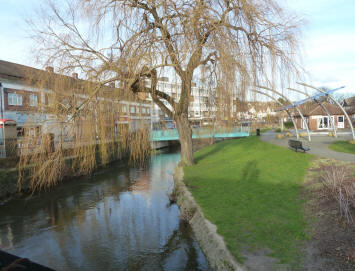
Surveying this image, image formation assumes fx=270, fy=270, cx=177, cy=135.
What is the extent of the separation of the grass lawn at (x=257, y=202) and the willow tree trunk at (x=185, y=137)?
151 centimetres

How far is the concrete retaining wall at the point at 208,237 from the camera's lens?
4.99 meters

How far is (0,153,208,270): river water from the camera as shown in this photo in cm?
638

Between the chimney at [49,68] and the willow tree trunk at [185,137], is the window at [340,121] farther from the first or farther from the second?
the chimney at [49,68]

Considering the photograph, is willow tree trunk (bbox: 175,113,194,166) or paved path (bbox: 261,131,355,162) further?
willow tree trunk (bbox: 175,113,194,166)

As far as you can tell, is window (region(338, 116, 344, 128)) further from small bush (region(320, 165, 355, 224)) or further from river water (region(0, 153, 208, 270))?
small bush (region(320, 165, 355, 224))

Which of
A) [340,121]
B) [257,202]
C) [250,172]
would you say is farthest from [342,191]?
[340,121]

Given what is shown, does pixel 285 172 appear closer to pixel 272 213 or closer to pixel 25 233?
pixel 272 213

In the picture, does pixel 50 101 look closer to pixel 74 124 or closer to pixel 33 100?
pixel 33 100

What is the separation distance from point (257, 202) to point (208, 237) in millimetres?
2087

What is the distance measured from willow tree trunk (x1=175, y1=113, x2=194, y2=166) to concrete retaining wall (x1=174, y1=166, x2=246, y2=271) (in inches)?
182

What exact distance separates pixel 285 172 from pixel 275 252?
6.25m

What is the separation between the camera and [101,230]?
8312 millimetres

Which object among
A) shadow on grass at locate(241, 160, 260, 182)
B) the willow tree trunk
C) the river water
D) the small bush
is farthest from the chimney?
the small bush

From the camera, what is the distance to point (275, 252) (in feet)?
15.9
